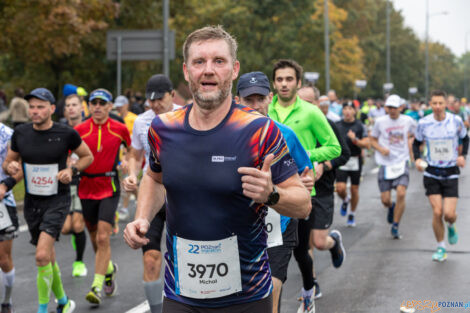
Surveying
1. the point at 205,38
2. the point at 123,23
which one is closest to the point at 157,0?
the point at 123,23

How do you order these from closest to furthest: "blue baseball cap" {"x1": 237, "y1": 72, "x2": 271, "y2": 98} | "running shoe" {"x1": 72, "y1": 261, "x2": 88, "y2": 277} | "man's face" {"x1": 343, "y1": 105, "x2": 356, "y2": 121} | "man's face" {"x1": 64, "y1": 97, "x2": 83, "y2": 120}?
"blue baseball cap" {"x1": 237, "y1": 72, "x2": 271, "y2": 98}
"running shoe" {"x1": 72, "y1": 261, "x2": 88, "y2": 277}
"man's face" {"x1": 64, "y1": 97, "x2": 83, "y2": 120}
"man's face" {"x1": 343, "y1": 105, "x2": 356, "y2": 121}

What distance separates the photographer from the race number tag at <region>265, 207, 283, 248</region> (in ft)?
17.1

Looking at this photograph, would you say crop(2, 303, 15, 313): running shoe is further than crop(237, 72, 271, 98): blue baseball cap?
Yes

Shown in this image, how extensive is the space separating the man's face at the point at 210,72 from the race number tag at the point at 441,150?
6.64 meters

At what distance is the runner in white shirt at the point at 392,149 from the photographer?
11.4 m

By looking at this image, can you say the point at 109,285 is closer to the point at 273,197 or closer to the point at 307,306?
the point at 307,306

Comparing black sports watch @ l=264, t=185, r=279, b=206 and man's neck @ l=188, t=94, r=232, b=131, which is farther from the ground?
man's neck @ l=188, t=94, r=232, b=131

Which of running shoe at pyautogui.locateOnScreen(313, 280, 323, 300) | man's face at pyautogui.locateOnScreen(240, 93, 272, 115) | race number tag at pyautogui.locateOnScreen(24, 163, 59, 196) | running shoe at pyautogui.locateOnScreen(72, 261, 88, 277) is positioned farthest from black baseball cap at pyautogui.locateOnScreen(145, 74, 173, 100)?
running shoe at pyautogui.locateOnScreen(72, 261, 88, 277)

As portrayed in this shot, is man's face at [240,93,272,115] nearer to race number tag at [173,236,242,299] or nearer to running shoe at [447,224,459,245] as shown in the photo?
race number tag at [173,236,242,299]

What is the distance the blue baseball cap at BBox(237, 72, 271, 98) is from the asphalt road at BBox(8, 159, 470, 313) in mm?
2364

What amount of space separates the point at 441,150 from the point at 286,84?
143 inches

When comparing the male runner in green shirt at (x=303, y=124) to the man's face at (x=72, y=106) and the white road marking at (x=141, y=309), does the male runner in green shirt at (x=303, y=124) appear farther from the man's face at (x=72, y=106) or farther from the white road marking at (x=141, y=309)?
the man's face at (x=72, y=106)

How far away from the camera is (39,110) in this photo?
6.88 meters

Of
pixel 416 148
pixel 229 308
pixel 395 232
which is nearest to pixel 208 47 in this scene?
pixel 229 308
